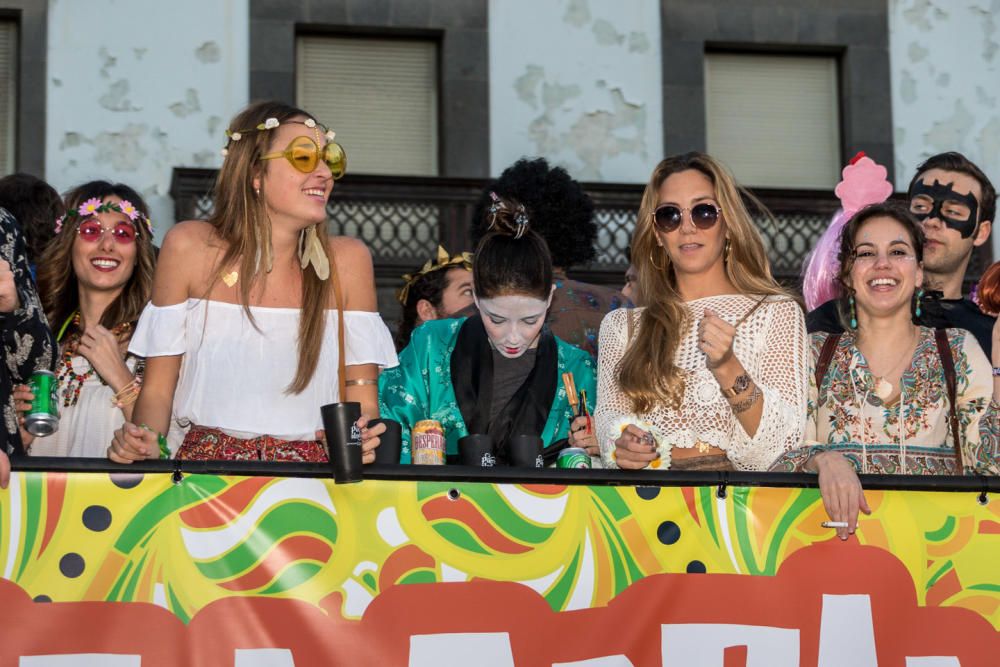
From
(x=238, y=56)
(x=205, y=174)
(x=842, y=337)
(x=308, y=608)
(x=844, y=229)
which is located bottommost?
(x=308, y=608)

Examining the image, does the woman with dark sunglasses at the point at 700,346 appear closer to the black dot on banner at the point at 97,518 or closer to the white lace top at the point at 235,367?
the white lace top at the point at 235,367

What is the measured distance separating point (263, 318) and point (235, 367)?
0.62ft

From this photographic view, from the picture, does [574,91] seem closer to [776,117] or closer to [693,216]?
[776,117]

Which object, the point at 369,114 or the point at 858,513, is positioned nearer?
the point at 858,513

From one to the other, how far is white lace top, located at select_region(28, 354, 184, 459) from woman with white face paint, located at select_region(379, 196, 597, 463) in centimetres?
101

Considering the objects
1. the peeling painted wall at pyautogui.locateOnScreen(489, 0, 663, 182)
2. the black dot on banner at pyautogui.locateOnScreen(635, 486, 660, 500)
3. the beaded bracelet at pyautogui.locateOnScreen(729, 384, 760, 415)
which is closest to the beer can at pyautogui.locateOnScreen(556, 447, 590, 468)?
the beaded bracelet at pyautogui.locateOnScreen(729, 384, 760, 415)

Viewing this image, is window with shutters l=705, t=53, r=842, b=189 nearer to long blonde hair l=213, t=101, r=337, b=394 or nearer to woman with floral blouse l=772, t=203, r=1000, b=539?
woman with floral blouse l=772, t=203, r=1000, b=539

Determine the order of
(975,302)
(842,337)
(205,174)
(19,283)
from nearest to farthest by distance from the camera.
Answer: (19,283)
(842,337)
(975,302)
(205,174)

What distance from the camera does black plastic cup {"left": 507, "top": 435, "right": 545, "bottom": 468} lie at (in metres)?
5.50

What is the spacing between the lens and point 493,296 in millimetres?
5805

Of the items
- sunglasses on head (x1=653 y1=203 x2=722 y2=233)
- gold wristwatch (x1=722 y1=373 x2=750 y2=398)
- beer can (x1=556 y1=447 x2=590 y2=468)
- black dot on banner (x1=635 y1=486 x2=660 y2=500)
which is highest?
sunglasses on head (x1=653 y1=203 x2=722 y2=233)

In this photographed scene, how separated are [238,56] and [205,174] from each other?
1595mm

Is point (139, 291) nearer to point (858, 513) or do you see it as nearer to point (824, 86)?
point (858, 513)

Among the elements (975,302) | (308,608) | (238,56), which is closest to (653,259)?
(975,302)
